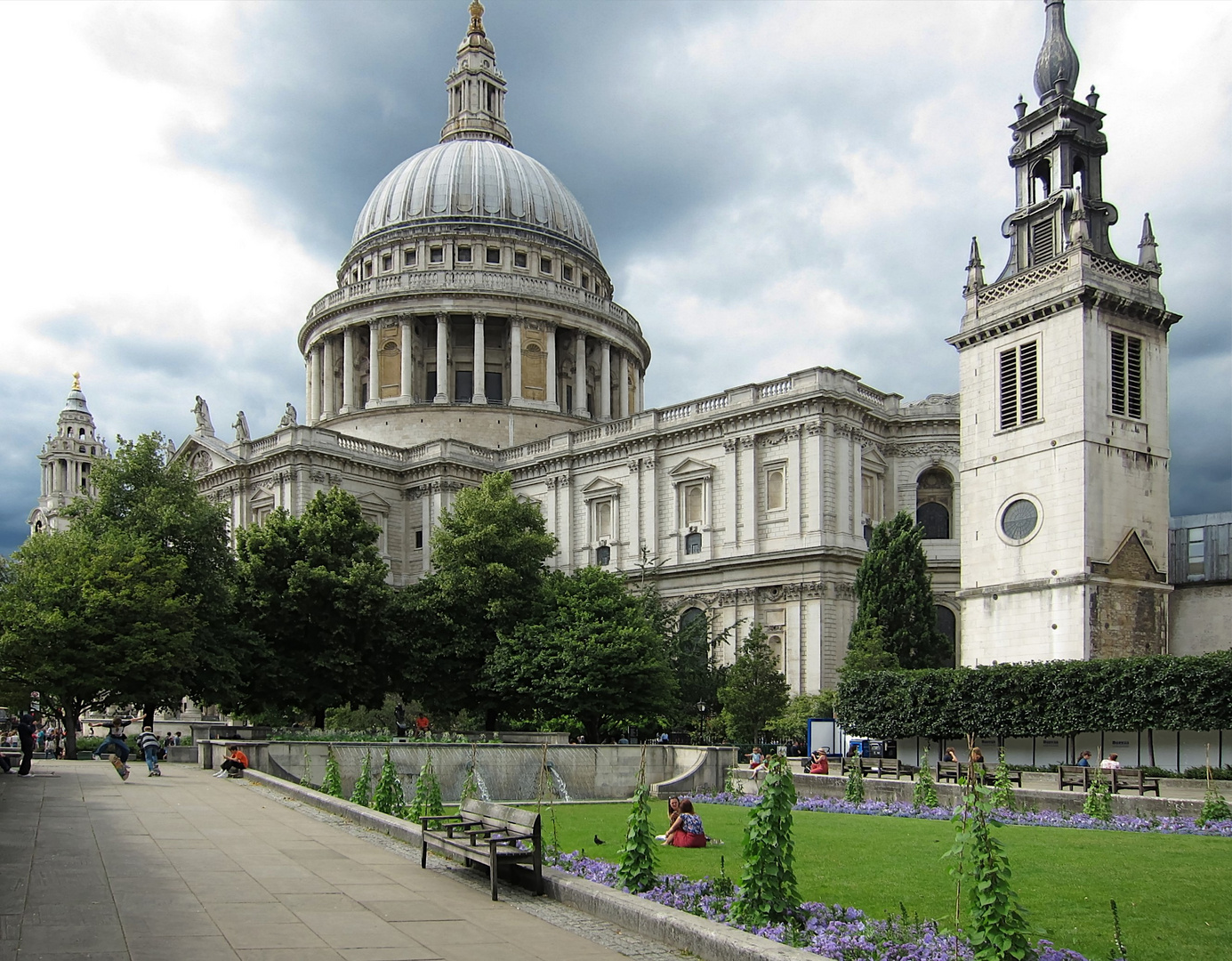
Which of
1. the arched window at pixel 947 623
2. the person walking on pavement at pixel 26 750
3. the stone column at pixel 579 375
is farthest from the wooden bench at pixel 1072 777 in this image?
the stone column at pixel 579 375

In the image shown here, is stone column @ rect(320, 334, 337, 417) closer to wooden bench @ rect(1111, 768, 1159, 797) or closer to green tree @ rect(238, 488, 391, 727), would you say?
green tree @ rect(238, 488, 391, 727)

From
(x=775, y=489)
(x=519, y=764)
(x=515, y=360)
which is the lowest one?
(x=519, y=764)

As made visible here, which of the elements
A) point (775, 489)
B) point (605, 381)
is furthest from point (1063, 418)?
point (605, 381)

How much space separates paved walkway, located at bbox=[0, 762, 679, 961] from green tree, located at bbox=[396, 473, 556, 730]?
2874 cm

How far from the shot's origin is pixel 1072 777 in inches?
1172

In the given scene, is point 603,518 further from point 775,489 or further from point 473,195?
point 473,195

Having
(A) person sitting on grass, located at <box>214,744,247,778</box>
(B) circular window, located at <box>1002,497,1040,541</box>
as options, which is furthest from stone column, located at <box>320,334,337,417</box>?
(A) person sitting on grass, located at <box>214,744,247,778</box>

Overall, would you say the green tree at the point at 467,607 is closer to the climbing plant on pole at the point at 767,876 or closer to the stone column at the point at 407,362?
the stone column at the point at 407,362

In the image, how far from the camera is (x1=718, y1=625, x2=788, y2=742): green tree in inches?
1837

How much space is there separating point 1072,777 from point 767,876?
2055cm

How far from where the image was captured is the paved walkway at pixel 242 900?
432 inches

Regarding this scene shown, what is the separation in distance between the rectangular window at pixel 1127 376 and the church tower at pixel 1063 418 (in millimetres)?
53

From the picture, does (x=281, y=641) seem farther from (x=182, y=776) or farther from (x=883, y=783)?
(x=883, y=783)

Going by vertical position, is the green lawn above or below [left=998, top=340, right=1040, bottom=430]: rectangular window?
below
